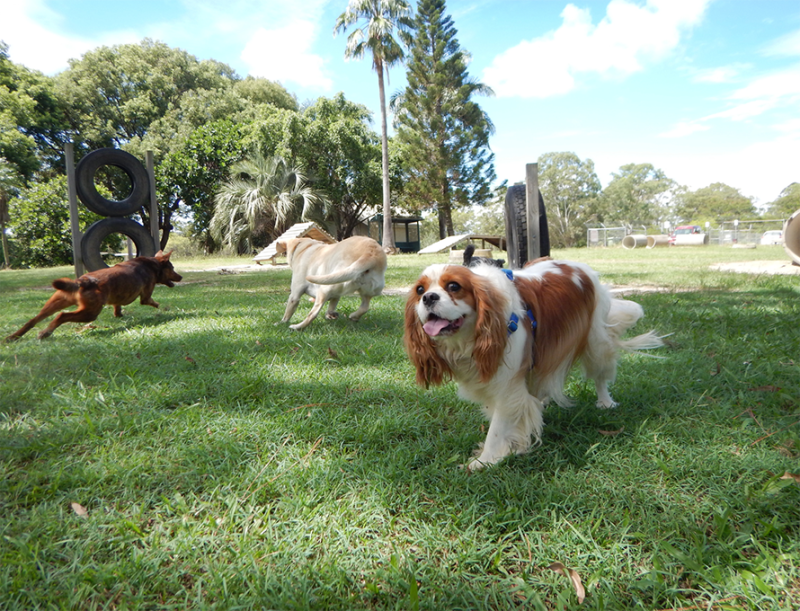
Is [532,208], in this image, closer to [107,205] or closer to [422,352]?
[422,352]

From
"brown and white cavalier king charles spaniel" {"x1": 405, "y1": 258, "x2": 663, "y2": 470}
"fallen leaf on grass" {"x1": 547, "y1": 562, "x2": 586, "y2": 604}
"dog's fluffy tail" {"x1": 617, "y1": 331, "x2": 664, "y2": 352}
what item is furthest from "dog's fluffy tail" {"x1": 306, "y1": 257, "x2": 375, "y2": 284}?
"fallen leaf on grass" {"x1": 547, "y1": 562, "x2": 586, "y2": 604}

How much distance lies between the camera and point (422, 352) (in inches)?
97.0

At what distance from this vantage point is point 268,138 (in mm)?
27094

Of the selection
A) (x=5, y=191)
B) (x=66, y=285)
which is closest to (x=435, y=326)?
(x=66, y=285)

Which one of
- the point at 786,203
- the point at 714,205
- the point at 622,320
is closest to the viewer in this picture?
the point at 622,320

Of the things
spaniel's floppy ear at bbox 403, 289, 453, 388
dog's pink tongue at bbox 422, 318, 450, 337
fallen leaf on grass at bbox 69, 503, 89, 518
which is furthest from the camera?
spaniel's floppy ear at bbox 403, 289, 453, 388

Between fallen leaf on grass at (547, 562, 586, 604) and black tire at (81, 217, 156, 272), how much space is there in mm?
9558

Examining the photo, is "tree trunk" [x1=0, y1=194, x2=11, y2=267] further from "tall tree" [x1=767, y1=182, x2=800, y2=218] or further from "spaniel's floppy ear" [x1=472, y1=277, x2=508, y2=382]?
"tall tree" [x1=767, y1=182, x2=800, y2=218]

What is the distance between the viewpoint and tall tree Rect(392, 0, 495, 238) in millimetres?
29156

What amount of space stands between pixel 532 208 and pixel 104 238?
28.7ft

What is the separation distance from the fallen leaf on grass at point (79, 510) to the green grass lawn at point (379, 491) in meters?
0.01

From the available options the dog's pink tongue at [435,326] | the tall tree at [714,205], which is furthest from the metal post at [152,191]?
the tall tree at [714,205]

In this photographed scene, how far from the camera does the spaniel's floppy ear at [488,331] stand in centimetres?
222

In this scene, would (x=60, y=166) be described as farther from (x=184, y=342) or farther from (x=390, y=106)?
(x=184, y=342)
